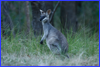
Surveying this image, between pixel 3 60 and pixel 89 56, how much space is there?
2.70m

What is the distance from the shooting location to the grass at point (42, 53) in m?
6.21

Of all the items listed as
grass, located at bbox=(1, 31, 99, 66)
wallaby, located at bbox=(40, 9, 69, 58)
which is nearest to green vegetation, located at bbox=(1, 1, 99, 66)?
grass, located at bbox=(1, 31, 99, 66)

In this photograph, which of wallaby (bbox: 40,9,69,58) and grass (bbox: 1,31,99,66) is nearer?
grass (bbox: 1,31,99,66)

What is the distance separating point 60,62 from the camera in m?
6.15

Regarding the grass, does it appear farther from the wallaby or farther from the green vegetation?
the wallaby

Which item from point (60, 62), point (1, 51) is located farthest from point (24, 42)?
point (60, 62)

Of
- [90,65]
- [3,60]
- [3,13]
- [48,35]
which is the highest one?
→ [3,13]

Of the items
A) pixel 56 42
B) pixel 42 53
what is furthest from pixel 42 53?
pixel 56 42

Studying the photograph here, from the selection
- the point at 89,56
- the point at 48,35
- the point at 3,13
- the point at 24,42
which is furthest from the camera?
the point at 3,13

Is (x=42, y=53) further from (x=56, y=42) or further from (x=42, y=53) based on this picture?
(x=56, y=42)

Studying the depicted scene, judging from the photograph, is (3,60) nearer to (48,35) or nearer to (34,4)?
(48,35)

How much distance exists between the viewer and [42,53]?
23.4ft

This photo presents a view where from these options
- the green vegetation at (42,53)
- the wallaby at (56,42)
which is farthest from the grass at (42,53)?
the wallaby at (56,42)

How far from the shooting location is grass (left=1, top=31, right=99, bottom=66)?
245 inches
